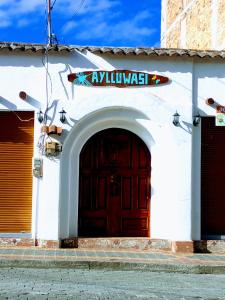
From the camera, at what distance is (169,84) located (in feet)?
43.8

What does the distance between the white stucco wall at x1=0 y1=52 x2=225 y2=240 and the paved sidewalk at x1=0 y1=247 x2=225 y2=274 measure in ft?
2.97

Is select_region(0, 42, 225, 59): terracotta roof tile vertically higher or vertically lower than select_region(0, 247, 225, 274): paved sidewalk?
higher

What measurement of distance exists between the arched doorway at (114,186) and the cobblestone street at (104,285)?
2.51m

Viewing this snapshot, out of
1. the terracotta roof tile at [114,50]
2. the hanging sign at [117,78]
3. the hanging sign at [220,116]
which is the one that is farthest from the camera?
the hanging sign at [220,116]

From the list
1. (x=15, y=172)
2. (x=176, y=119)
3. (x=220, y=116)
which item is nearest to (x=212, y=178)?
(x=220, y=116)

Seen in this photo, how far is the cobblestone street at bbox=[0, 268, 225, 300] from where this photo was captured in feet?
28.2

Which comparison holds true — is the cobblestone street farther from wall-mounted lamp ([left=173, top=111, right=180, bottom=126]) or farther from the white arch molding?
wall-mounted lamp ([left=173, top=111, right=180, bottom=126])

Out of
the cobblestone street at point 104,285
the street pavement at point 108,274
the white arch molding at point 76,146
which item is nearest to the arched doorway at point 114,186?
Answer: the white arch molding at point 76,146

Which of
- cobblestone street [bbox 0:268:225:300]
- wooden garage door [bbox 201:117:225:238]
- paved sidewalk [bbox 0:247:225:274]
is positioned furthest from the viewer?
wooden garage door [bbox 201:117:225:238]

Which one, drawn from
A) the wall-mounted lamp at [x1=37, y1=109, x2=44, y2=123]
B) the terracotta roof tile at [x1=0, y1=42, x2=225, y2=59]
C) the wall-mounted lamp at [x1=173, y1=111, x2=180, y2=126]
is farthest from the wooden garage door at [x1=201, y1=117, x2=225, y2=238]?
the wall-mounted lamp at [x1=37, y1=109, x2=44, y2=123]

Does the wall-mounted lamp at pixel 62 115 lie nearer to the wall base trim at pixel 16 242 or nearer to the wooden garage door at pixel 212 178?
the wall base trim at pixel 16 242

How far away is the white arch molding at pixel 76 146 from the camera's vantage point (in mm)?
13031

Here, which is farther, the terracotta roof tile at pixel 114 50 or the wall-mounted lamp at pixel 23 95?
the wall-mounted lamp at pixel 23 95

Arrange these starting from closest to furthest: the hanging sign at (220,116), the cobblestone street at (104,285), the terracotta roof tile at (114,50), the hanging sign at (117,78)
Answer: the cobblestone street at (104,285) < the terracotta roof tile at (114,50) < the hanging sign at (117,78) < the hanging sign at (220,116)
